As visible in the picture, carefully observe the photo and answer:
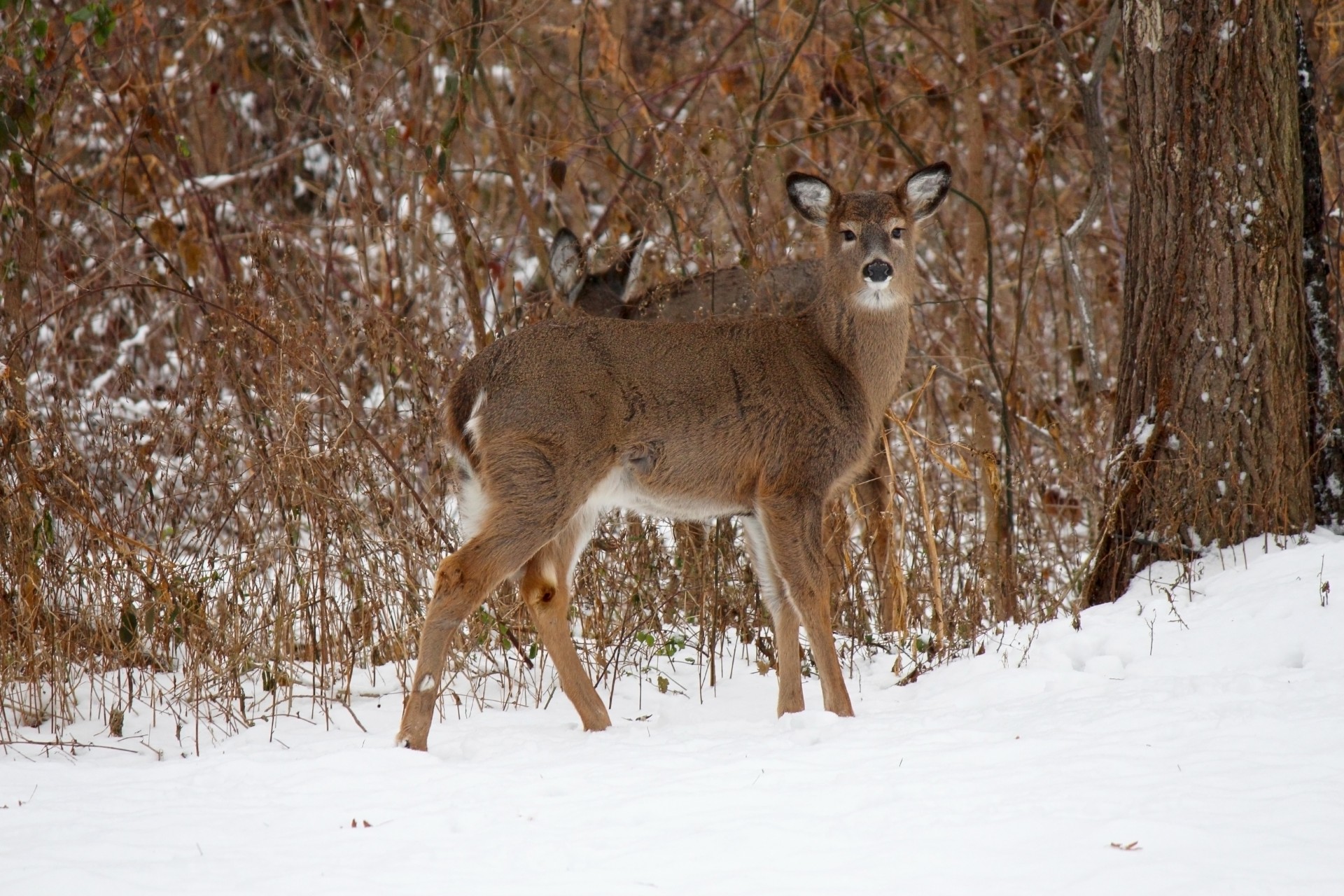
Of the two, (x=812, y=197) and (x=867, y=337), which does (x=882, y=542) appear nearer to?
(x=867, y=337)

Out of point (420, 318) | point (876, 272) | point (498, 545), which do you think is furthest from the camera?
point (420, 318)

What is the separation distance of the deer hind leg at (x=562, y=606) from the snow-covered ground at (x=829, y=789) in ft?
0.47

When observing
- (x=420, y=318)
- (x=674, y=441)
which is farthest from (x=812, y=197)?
(x=420, y=318)

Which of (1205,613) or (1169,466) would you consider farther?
(1169,466)

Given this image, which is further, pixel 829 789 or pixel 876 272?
pixel 876 272

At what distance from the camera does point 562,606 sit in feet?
18.2

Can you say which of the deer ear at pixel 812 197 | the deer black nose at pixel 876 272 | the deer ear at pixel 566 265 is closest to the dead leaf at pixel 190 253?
the deer ear at pixel 566 265

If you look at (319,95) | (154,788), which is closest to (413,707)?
(154,788)

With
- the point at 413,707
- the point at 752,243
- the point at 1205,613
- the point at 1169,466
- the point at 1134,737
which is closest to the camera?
the point at 1134,737

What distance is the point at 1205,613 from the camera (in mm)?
5465

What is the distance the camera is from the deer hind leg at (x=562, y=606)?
5344mm

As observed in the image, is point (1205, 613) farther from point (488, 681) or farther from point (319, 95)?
point (319, 95)

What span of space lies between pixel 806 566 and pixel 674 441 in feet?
2.38

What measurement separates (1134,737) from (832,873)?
1429 mm
